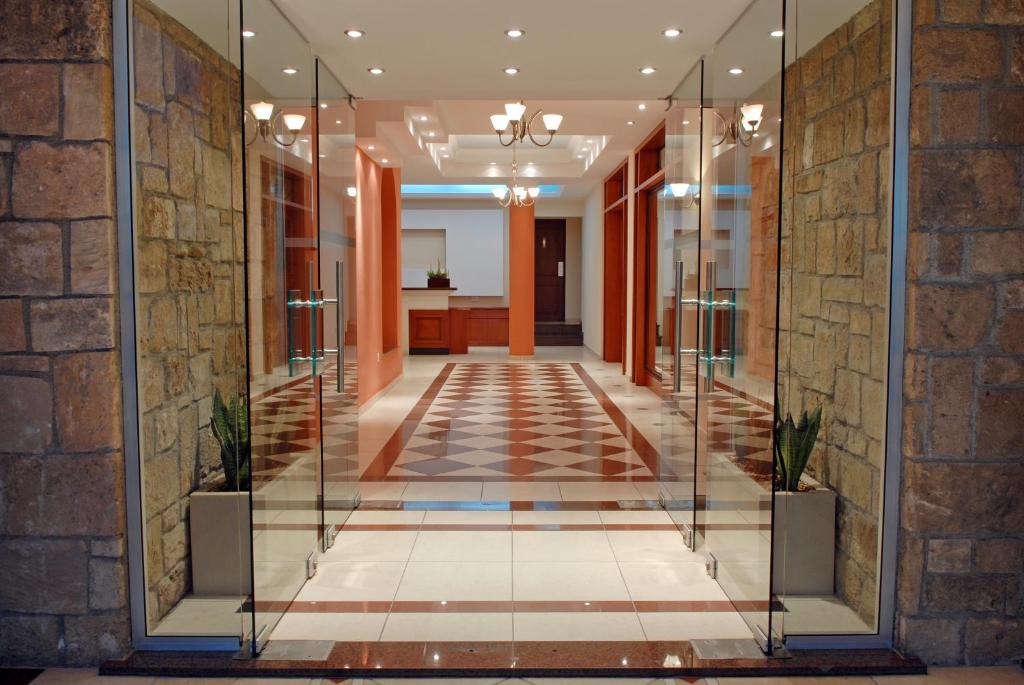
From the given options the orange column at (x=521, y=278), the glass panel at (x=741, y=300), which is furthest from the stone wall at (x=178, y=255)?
the orange column at (x=521, y=278)

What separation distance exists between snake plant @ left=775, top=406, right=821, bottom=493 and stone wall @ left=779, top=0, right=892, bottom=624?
1.8 inches

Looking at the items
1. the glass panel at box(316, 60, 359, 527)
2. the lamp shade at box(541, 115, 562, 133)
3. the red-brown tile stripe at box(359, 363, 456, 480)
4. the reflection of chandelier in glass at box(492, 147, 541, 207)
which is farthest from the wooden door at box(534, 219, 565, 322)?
the glass panel at box(316, 60, 359, 527)

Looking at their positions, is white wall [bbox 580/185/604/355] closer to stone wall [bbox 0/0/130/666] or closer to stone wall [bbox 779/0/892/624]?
stone wall [bbox 779/0/892/624]

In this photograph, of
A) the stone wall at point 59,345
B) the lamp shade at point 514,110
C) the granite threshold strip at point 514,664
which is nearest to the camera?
the stone wall at point 59,345

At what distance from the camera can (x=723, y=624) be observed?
120 inches

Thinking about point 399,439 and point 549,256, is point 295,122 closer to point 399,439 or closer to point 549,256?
point 399,439

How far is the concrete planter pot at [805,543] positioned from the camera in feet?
9.21

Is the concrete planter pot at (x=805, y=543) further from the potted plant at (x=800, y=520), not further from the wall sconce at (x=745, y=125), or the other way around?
the wall sconce at (x=745, y=125)

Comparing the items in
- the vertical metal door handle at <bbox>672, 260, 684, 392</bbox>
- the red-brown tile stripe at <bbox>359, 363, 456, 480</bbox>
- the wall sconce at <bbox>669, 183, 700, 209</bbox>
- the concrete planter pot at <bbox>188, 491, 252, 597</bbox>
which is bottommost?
the red-brown tile stripe at <bbox>359, 363, 456, 480</bbox>

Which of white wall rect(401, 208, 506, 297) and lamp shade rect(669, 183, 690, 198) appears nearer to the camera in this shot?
lamp shade rect(669, 183, 690, 198)

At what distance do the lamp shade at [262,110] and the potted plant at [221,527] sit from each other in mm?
971

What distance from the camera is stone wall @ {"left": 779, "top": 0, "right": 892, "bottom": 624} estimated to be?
8.86ft

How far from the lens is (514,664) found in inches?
106

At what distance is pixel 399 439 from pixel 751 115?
172 inches
